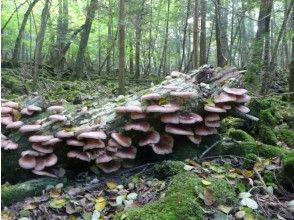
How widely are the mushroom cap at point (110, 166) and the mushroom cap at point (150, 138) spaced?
1.03 feet

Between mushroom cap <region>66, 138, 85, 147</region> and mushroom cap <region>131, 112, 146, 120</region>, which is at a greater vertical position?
mushroom cap <region>131, 112, 146, 120</region>

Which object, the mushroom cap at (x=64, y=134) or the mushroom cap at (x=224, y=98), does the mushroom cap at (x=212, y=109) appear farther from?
the mushroom cap at (x=64, y=134)

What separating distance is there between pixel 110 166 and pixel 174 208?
1150 millimetres

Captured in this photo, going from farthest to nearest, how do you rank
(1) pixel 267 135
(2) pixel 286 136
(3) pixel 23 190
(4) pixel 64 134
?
(2) pixel 286 136 < (1) pixel 267 135 < (4) pixel 64 134 < (3) pixel 23 190

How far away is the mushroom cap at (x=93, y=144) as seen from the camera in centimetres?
342

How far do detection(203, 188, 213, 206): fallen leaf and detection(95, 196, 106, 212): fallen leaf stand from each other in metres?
0.84

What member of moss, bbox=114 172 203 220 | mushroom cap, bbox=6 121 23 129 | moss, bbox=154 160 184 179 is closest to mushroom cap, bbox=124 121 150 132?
moss, bbox=154 160 184 179

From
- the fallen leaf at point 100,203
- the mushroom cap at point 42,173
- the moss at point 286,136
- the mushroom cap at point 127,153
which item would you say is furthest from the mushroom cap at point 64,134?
the moss at point 286,136

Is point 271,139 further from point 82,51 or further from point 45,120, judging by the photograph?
point 82,51

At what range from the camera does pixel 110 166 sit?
Answer: 3.59 m

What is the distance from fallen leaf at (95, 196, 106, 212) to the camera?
301cm

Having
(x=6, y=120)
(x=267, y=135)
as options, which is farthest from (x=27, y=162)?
(x=267, y=135)

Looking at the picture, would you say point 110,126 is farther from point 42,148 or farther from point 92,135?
point 42,148

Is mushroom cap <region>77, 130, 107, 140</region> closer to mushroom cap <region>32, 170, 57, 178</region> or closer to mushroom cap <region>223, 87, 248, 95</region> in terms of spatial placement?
mushroom cap <region>32, 170, 57, 178</region>
